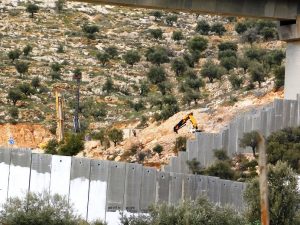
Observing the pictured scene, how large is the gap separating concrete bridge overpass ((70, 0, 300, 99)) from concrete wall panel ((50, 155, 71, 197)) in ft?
26.2

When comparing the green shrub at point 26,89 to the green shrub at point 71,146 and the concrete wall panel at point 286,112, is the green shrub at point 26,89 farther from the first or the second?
the concrete wall panel at point 286,112

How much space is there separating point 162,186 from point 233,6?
9.23 metres

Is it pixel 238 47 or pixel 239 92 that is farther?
pixel 238 47

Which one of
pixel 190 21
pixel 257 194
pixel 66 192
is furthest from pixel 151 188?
pixel 190 21

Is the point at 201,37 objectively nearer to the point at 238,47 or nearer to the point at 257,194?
the point at 238,47

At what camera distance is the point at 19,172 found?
3061 cm

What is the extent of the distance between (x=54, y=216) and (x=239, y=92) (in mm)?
27805

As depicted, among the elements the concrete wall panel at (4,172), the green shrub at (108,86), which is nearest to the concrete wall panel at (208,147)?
the concrete wall panel at (4,172)

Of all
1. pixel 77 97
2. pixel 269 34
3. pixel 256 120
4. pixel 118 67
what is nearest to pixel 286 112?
pixel 256 120

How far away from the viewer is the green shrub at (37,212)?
83.8ft

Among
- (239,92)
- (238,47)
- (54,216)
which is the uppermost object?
(238,47)

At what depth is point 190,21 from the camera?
99.4 meters

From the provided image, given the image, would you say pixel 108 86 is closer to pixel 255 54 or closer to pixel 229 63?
pixel 229 63

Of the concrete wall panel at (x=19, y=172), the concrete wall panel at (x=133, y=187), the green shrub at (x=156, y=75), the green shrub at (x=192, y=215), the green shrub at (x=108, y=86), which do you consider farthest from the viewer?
the green shrub at (x=156, y=75)
